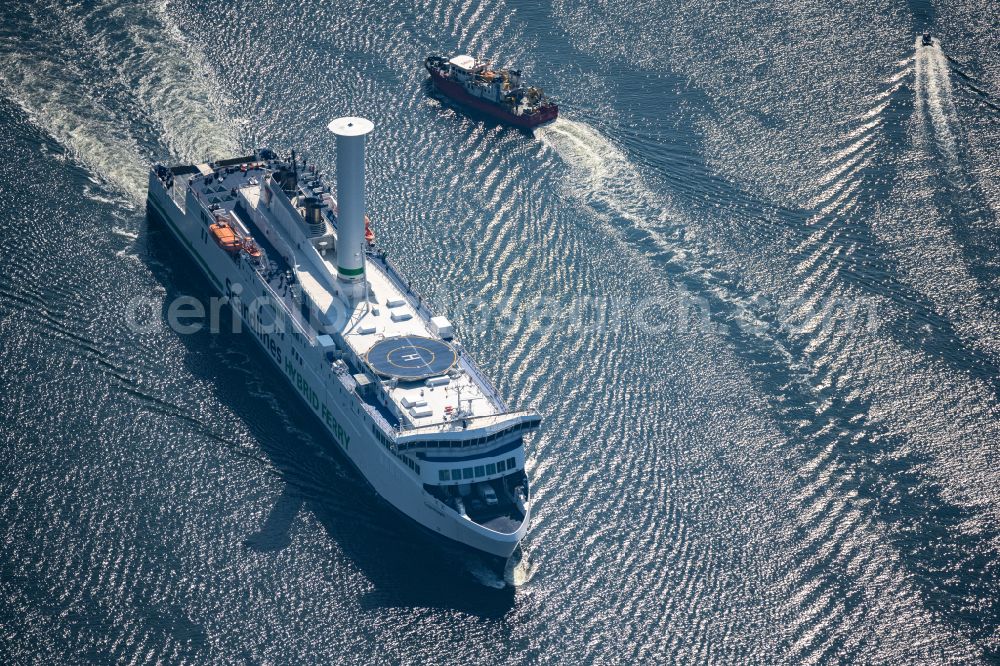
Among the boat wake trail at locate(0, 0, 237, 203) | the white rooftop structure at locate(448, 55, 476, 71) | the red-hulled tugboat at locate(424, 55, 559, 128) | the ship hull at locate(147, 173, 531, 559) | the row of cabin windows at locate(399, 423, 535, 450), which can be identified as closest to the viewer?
the ship hull at locate(147, 173, 531, 559)

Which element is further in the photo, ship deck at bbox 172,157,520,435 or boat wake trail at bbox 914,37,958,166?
boat wake trail at bbox 914,37,958,166

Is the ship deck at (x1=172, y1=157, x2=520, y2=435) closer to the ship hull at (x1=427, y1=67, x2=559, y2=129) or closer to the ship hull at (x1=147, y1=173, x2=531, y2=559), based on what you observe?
the ship hull at (x1=147, y1=173, x2=531, y2=559)

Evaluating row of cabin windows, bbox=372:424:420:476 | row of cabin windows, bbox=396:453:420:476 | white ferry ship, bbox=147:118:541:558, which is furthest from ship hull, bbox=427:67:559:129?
row of cabin windows, bbox=396:453:420:476

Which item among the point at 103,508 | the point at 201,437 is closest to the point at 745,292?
the point at 201,437

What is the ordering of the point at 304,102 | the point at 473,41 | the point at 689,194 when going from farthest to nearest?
1. the point at 473,41
2. the point at 304,102
3. the point at 689,194

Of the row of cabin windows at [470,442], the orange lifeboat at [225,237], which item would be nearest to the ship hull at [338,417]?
the orange lifeboat at [225,237]

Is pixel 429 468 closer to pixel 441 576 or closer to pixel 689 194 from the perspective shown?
pixel 441 576

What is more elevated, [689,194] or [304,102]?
[689,194]
